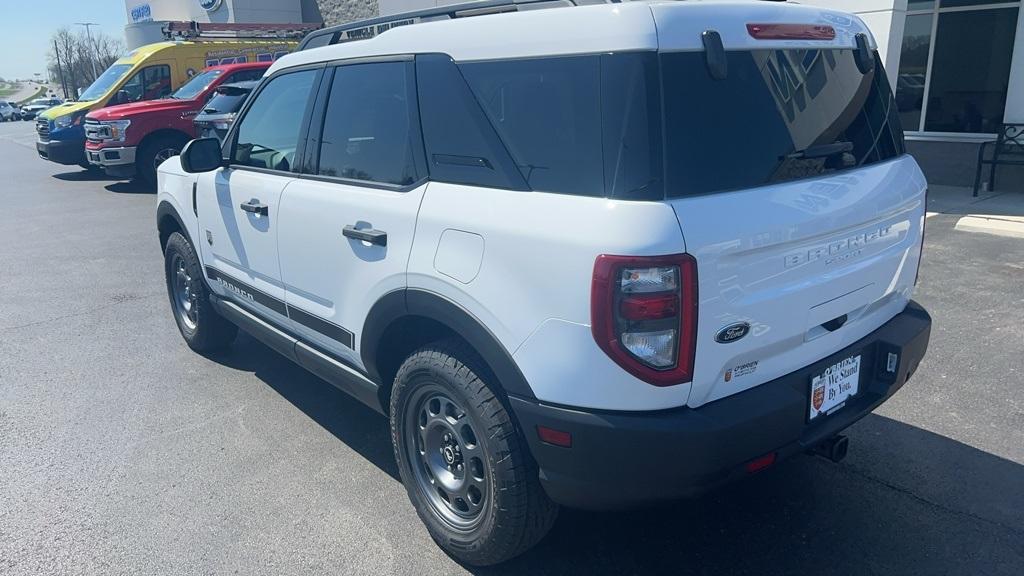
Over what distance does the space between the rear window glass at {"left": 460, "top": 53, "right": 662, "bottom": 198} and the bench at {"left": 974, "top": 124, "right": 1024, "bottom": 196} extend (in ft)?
30.0

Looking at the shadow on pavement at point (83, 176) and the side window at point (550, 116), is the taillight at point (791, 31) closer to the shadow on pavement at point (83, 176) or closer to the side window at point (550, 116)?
the side window at point (550, 116)

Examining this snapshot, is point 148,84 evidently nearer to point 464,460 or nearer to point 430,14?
point 430,14

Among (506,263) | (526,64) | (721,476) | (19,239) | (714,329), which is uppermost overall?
(526,64)

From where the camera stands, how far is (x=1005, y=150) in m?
9.70

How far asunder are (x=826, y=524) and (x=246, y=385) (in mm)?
3351

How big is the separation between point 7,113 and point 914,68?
58.3 meters

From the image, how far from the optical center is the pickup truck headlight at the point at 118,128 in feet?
41.2

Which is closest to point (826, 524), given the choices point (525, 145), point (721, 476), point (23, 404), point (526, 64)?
point (721, 476)

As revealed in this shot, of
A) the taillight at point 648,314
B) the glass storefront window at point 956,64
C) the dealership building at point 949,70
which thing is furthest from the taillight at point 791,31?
the glass storefront window at point 956,64

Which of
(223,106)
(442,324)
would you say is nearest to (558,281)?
(442,324)

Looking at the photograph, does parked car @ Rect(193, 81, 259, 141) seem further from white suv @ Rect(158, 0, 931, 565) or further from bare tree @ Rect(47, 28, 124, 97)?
bare tree @ Rect(47, 28, 124, 97)

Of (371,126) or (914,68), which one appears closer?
(371,126)

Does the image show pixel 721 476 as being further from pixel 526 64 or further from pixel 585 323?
pixel 526 64

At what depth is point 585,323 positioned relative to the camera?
2225 mm
